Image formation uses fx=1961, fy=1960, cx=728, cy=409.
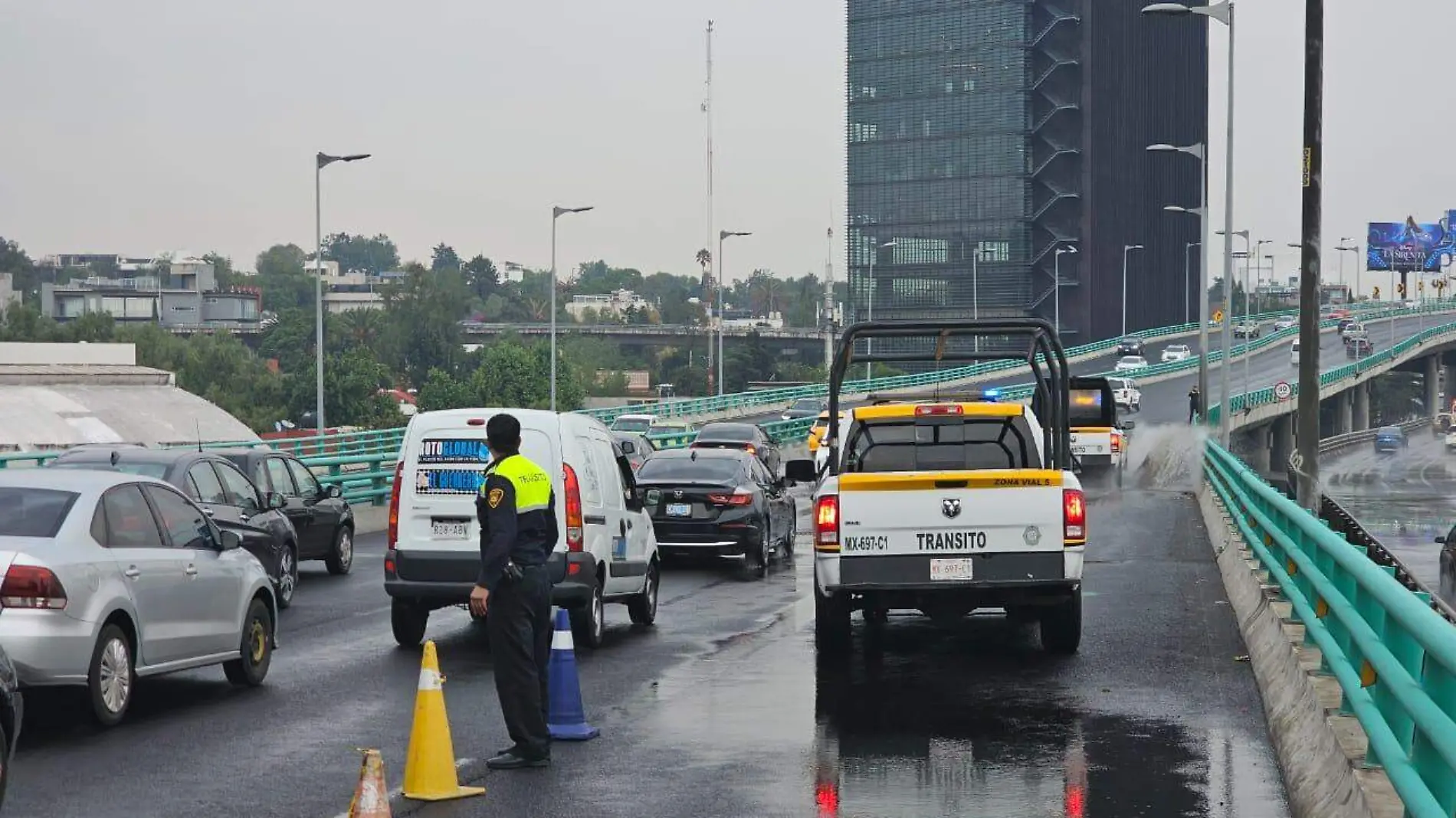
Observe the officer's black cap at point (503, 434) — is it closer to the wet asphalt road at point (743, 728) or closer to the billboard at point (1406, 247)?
the wet asphalt road at point (743, 728)

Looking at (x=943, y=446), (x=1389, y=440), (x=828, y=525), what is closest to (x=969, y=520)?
(x=828, y=525)

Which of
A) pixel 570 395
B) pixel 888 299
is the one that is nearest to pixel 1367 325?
pixel 888 299

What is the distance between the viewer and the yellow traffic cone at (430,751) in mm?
9352

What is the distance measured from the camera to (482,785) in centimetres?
980

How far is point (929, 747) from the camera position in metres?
11.0

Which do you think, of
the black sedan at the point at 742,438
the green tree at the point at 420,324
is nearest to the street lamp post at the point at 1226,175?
the black sedan at the point at 742,438

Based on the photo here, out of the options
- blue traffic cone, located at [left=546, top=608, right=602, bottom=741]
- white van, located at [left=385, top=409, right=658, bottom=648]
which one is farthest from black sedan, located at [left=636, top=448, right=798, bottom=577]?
blue traffic cone, located at [left=546, top=608, right=602, bottom=741]

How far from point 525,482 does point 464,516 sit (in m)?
5.10

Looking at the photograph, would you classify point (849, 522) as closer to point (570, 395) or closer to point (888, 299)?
point (570, 395)

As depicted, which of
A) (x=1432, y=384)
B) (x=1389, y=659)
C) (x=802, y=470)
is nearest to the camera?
(x=1389, y=659)

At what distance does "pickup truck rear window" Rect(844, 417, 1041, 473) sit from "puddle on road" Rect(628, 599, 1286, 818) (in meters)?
1.59

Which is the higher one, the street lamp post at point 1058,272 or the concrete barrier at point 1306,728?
the street lamp post at point 1058,272

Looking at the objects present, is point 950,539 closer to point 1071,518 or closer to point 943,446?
point 1071,518

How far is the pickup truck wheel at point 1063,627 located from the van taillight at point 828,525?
6.09ft
